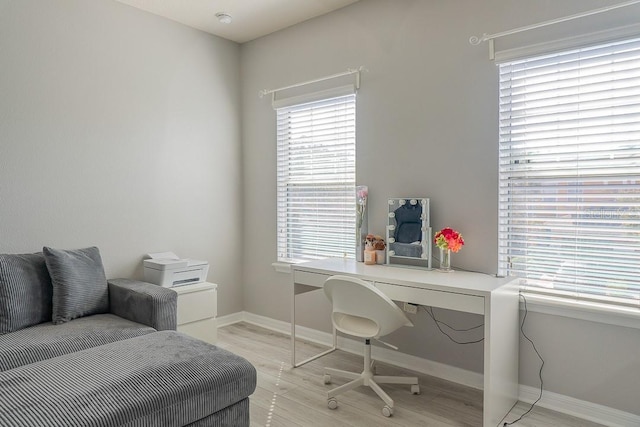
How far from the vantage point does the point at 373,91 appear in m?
3.31

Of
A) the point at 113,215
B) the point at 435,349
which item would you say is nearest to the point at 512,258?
the point at 435,349

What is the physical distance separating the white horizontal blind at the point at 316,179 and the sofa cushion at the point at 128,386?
5.57 feet

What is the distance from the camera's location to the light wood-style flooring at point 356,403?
2.38 meters

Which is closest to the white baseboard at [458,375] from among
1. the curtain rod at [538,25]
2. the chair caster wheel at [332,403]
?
the chair caster wheel at [332,403]

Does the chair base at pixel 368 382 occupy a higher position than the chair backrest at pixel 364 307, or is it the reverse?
the chair backrest at pixel 364 307

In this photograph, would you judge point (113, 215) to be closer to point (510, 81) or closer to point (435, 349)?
point (435, 349)

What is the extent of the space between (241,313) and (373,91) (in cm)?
256

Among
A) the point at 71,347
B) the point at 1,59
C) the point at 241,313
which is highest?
the point at 1,59

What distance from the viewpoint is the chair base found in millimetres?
2488

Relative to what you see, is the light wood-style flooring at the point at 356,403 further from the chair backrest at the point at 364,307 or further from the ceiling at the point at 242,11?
the ceiling at the point at 242,11

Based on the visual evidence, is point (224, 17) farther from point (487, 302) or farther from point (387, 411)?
point (387, 411)

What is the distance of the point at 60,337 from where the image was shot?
7.83 ft

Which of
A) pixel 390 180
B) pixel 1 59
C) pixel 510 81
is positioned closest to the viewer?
pixel 510 81

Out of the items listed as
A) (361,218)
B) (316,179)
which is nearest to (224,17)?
(316,179)
